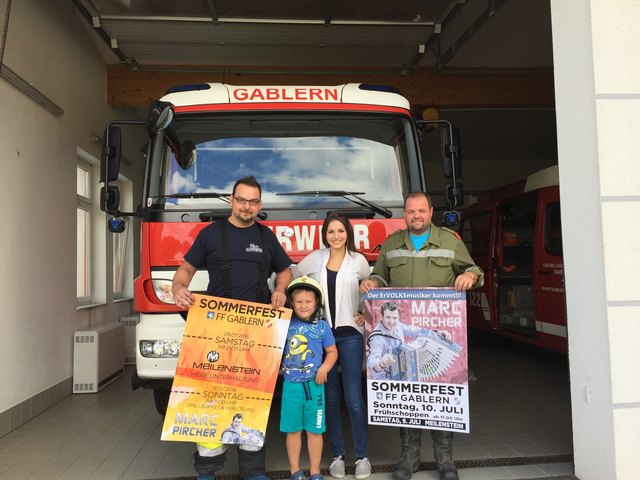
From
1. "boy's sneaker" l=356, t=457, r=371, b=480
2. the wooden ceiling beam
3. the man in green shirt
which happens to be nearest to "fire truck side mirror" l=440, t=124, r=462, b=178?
the man in green shirt

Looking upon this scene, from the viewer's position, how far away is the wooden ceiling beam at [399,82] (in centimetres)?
762

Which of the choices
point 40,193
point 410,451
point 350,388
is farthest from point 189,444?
point 40,193

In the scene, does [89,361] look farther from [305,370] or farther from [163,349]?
[305,370]

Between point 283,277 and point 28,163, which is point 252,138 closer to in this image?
point 283,277

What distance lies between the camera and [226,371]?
10.5 ft

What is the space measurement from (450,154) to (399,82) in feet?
13.0

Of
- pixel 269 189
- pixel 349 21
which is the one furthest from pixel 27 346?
pixel 349 21

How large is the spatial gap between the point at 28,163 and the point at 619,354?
5.21m

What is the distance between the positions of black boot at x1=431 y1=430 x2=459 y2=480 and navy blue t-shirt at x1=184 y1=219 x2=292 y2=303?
1.44 m

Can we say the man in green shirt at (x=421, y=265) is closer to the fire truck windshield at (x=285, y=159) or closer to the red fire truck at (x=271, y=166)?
the red fire truck at (x=271, y=166)

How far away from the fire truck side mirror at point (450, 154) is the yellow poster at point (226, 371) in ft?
5.92

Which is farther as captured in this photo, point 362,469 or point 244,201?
point 362,469

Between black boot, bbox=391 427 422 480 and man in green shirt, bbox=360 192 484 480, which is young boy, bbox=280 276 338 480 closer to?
man in green shirt, bbox=360 192 484 480

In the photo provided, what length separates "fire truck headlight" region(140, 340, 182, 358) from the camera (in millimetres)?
3613
